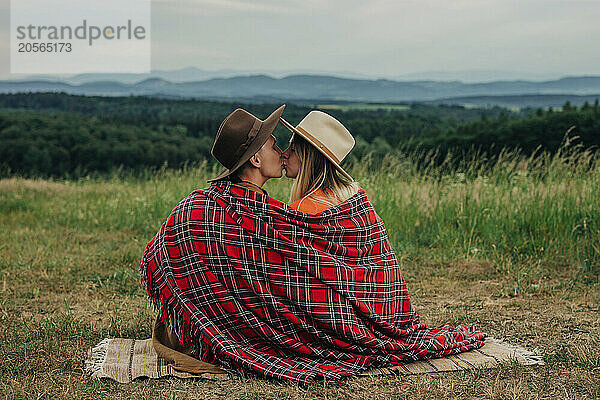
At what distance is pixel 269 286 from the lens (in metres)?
3.51

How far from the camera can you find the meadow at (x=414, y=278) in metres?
3.47

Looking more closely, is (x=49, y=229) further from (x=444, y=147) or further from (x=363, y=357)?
(x=444, y=147)

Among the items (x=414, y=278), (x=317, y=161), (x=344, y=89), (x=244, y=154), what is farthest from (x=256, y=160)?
(x=344, y=89)

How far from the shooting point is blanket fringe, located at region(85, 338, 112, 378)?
3.65m

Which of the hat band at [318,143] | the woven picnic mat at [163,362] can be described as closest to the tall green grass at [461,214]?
the woven picnic mat at [163,362]

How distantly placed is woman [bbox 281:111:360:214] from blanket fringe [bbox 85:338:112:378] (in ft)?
4.87

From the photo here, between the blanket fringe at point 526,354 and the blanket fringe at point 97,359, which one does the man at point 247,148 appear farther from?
the blanket fringe at point 526,354

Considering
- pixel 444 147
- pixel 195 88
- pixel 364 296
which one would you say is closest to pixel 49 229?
pixel 364 296

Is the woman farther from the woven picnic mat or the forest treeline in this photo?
the forest treeline

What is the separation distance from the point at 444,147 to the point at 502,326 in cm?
2639

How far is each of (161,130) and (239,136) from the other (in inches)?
1020

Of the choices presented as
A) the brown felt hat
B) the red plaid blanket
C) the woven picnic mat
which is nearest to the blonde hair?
the red plaid blanket

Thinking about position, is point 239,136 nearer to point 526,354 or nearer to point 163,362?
point 163,362

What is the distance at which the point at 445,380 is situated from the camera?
3.51 metres
